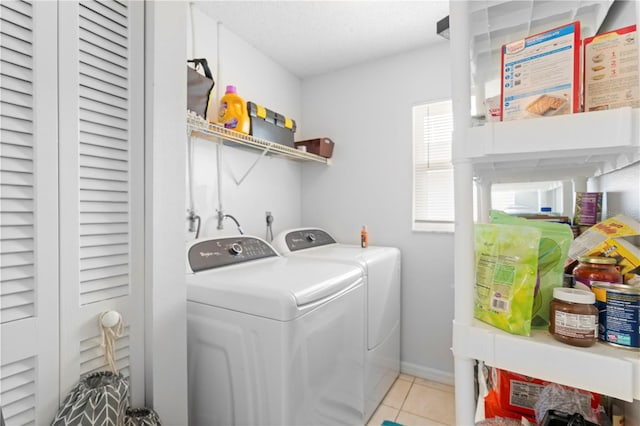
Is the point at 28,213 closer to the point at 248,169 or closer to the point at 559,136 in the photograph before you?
the point at 559,136

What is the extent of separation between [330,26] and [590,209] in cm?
199

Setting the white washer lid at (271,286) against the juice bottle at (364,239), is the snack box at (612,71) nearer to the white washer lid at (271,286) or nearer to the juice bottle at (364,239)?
the white washer lid at (271,286)

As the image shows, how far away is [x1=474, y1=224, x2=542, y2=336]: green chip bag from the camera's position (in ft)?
1.81

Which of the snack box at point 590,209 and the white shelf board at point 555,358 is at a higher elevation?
the snack box at point 590,209

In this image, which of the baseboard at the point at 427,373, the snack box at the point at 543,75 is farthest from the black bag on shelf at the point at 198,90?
the baseboard at the point at 427,373

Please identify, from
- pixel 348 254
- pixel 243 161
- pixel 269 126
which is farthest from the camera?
pixel 243 161

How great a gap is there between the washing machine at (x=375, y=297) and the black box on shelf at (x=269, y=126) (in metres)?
0.75

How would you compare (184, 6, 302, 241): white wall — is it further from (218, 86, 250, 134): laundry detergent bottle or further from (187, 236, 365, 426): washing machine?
(187, 236, 365, 426): washing machine

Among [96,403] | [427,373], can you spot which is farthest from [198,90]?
[427,373]

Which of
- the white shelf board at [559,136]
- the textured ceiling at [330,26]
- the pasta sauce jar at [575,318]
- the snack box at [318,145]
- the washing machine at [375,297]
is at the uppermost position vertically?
the textured ceiling at [330,26]

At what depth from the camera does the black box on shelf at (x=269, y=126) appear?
6.89 feet

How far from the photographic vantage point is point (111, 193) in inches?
42.1

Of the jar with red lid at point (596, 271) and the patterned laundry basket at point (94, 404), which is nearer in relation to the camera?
the jar with red lid at point (596, 271)

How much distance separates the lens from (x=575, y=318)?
499 mm
